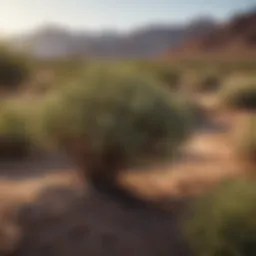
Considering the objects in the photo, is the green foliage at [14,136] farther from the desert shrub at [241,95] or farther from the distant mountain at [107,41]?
the desert shrub at [241,95]

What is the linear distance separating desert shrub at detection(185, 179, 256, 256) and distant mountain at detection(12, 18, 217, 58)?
306 centimetres

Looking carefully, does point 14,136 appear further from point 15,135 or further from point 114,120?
point 114,120

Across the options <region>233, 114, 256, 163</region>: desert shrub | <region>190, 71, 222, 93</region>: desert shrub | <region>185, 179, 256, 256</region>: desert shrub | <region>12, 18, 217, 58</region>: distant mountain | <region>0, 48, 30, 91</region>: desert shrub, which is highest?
<region>190, 71, 222, 93</region>: desert shrub

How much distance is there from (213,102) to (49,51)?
803cm

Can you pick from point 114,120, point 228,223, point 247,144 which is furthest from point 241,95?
point 228,223

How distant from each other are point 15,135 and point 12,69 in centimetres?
185

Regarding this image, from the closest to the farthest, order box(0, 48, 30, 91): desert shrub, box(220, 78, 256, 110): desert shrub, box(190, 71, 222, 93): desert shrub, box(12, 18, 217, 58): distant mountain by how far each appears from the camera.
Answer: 1. box(12, 18, 217, 58): distant mountain
2. box(0, 48, 30, 91): desert shrub
3. box(220, 78, 256, 110): desert shrub
4. box(190, 71, 222, 93): desert shrub

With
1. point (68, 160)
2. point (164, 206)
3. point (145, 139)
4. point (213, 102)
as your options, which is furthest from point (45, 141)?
point (213, 102)

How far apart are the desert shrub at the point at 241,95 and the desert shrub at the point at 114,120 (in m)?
7.65

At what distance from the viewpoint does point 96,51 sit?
8.12 metres

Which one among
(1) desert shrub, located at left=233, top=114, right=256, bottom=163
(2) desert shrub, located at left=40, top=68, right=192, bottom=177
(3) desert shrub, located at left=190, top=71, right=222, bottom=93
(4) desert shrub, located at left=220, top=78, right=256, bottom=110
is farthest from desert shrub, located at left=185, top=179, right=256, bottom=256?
(3) desert shrub, located at left=190, top=71, right=222, bottom=93

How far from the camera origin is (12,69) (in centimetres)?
1000

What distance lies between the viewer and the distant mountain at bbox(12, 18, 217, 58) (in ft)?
22.5

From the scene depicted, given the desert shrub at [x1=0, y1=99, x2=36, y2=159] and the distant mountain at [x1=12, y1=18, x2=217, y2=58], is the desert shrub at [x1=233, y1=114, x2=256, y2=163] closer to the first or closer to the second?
the distant mountain at [x1=12, y1=18, x2=217, y2=58]
